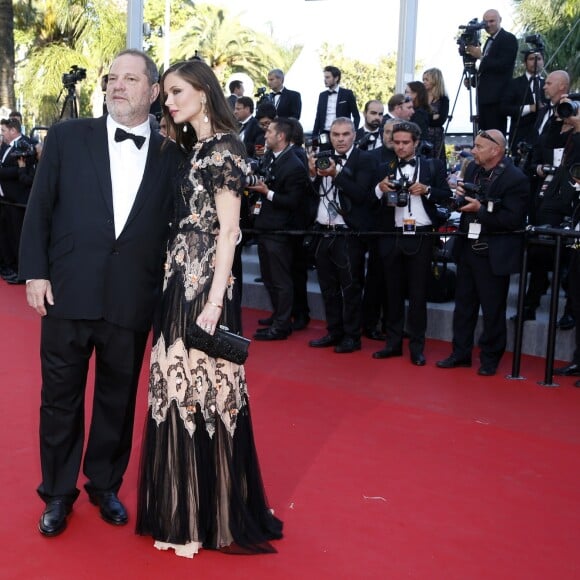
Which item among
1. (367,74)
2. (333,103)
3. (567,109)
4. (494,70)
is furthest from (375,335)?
(367,74)

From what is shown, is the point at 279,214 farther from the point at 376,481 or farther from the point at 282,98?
the point at 376,481

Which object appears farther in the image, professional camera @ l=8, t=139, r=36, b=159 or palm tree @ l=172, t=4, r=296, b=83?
palm tree @ l=172, t=4, r=296, b=83

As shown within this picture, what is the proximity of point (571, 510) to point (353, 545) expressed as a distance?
107cm

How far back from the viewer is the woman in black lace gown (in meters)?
3.23

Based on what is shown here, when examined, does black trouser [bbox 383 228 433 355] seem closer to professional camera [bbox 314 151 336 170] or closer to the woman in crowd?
professional camera [bbox 314 151 336 170]

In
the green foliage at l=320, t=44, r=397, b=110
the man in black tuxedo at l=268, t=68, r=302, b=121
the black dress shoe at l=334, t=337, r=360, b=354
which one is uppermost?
the green foliage at l=320, t=44, r=397, b=110

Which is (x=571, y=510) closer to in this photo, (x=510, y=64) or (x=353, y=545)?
(x=353, y=545)

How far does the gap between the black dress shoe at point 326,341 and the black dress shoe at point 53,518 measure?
149 inches

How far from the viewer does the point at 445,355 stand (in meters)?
6.97

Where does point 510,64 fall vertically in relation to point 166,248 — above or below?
above

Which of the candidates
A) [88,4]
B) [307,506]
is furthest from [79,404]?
[88,4]

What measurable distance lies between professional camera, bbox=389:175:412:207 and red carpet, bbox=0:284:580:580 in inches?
45.9

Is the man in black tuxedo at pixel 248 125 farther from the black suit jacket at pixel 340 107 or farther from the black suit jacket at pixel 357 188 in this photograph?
the black suit jacket at pixel 357 188

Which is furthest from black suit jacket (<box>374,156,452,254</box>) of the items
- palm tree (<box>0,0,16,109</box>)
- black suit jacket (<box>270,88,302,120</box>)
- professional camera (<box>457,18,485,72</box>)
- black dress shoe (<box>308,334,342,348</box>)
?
palm tree (<box>0,0,16,109</box>)
